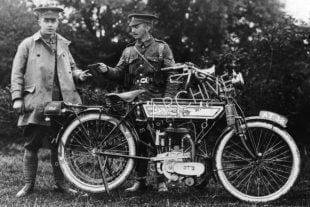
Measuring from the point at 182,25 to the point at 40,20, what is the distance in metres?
22.9

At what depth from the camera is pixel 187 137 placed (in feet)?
17.1

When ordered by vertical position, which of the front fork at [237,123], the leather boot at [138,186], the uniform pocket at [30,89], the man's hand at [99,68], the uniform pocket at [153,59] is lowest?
the leather boot at [138,186]

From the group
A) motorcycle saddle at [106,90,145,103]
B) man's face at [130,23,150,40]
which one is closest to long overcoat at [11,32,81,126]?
motorcycle saddle at [106,90,145,103]

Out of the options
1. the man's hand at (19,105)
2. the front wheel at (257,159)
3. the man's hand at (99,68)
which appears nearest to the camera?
the front wheel at (257,159)

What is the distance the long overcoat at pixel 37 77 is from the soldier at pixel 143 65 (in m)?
0.54

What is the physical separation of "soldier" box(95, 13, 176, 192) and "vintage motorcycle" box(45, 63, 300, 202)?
48 centimetres

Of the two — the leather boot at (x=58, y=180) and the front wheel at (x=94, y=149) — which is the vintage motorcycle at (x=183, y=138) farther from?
the leather boot at (x=58, y=180)

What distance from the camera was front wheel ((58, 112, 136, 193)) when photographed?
208 inches

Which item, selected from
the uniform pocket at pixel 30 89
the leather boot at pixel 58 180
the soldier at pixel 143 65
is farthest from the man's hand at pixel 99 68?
the leather boot at pixel 58 180

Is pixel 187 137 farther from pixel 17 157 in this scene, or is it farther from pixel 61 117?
pixel 17 157

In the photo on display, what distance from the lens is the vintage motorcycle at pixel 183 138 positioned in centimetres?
514

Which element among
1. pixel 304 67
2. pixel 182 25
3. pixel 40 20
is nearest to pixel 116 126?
pixel 40 20

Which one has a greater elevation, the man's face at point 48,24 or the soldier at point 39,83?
the man's face at point 48,24

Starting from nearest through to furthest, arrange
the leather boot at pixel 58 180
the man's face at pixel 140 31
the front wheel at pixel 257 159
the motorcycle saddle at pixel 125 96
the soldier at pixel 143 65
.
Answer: the front wheel at pixel 257 159
the motorcycle saddle at pixel 125 96
the leather boot at pixel 58 180
the soldier at pixel 143 65
the man's face at pixel 140 31
